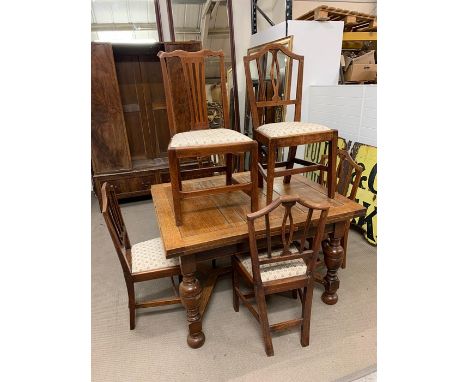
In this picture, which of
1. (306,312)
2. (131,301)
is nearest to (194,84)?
(131,301)

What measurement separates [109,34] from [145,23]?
42cm

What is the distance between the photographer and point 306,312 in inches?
58.9

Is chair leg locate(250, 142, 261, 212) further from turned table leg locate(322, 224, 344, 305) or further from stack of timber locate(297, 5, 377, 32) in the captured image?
stack of timber locate(297, 5, 377, 32)

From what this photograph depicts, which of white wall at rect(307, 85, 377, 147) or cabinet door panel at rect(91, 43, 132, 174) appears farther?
cabinet door panel at rect(91, 43, 132, 174)

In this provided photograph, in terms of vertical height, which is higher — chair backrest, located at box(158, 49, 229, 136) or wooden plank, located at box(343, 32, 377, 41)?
wooden plank, located at box(343, 32, 377, 41)

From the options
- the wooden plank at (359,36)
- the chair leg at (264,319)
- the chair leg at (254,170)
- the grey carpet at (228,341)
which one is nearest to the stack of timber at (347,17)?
the wooden plank at (359,36)

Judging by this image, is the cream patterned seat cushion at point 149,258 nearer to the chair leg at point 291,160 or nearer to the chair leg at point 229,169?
the chair leg at point 229,169

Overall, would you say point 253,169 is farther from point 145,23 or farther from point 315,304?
point 145,23

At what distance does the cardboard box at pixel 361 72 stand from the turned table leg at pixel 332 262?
2407 millimetres

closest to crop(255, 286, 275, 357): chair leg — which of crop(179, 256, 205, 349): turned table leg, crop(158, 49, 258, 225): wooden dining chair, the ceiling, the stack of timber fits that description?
crop(179, 256, 205, 349): turned table leg

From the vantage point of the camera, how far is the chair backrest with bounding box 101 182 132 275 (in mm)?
1351

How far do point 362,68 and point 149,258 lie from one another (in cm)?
313

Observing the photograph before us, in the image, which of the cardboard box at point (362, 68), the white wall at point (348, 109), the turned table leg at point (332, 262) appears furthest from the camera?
the cardboard box at point (362, 68)

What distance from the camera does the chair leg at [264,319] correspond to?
1389mm
